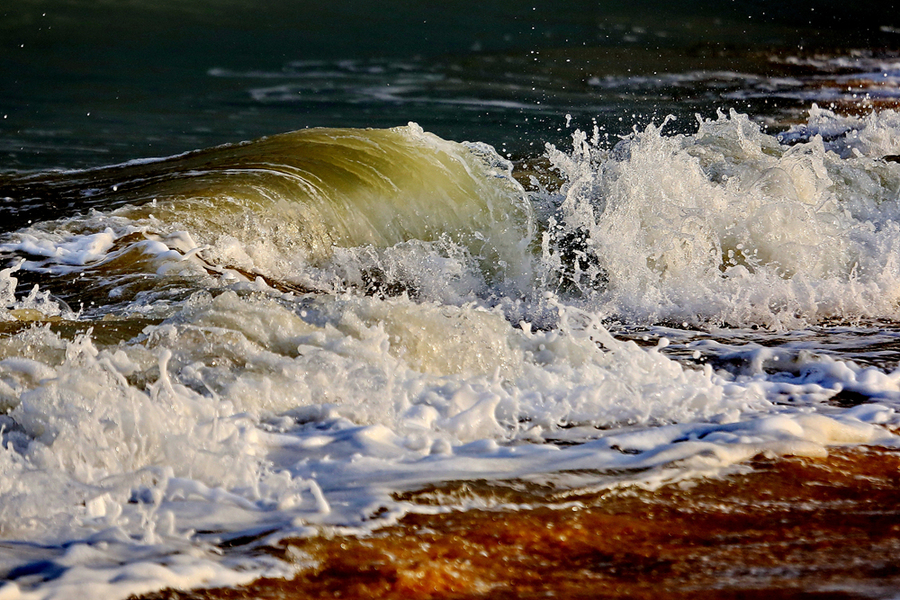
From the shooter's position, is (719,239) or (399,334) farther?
(719,239)

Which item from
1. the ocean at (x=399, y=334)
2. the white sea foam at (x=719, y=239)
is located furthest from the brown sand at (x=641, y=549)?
the white sea foam at (x=719, y=239)

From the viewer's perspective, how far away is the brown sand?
1.87 metres

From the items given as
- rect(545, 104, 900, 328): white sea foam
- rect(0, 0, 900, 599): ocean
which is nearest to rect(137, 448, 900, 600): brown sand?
rect(0, 0, 900, 599): ocean

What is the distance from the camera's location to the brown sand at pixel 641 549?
6.15 ft

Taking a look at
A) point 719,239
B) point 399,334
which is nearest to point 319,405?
point 399,334

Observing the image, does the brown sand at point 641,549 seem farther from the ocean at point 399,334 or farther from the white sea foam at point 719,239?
the white sea foam at point 719,239

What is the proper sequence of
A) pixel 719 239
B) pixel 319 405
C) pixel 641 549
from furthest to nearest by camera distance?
pixel 719 239 < pixel 319 405 < pixel 641 549

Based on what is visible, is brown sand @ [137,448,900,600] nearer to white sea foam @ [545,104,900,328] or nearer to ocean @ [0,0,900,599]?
ocean @ [0,0,900,599]

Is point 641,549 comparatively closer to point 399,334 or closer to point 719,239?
point 399,334

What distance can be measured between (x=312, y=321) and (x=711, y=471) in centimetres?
169

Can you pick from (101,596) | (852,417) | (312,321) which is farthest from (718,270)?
(101,596)

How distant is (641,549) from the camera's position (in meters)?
2.09

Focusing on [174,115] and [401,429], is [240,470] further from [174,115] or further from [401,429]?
[174,115]

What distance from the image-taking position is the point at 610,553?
2.06m
